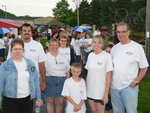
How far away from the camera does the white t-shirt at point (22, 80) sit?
2943 millimetres

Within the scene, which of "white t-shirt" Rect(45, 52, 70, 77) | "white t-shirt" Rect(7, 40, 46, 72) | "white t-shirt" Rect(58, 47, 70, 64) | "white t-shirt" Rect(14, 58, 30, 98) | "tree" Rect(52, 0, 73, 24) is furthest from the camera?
"tree" Rect(52, 0, 73, 24)

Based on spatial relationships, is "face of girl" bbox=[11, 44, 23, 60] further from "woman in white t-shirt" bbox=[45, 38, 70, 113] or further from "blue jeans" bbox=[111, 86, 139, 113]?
"blue jeans" bbox=[111, 86, 139, 113]

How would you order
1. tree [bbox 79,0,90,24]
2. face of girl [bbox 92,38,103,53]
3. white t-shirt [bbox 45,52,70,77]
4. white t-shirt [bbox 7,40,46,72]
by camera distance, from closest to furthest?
face of girl [bbox 92,38,103,53], white t-shirt [bbox 7,40,46,72], white t-shirt [bbox 45,52,70,77], tree [bbox 79,0,90,24]

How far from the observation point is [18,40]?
3023 mm

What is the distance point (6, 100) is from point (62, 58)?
151 centimetres

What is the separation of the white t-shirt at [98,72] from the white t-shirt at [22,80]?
1.16m

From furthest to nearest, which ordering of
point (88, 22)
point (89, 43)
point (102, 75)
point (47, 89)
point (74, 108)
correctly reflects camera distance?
point (88, 22), point (89, 43), point (47, 89), point (74, 108), point (102, 75)

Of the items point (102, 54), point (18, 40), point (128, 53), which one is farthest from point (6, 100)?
point (128, 53)

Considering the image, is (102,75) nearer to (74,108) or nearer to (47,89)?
(74,108)

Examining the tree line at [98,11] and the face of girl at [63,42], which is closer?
the face of girl at [63,42]

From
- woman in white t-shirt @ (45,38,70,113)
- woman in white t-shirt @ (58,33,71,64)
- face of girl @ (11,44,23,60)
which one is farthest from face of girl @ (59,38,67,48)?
face of girl @ (11,44,23,60)

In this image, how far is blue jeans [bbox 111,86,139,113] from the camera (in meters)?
3.18

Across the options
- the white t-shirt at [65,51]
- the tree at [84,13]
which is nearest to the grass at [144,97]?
the white t-shirt at [65,51]

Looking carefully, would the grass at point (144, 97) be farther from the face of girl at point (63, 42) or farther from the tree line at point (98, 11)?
the tree line at point (98, 11)
